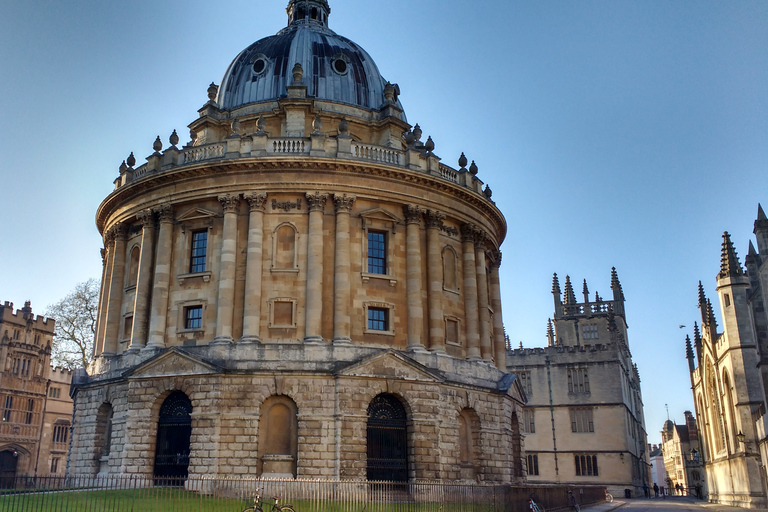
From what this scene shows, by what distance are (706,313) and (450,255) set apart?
2794 cm

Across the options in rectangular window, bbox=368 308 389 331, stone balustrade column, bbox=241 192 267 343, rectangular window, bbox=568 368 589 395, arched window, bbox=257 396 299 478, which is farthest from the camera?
rectangular window, bbox=568 368 589 395

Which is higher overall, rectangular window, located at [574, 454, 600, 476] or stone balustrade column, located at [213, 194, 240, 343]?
stone balustrade column, located at [213, 194, 240, 343]

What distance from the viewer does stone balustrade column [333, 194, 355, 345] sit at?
3238 cm

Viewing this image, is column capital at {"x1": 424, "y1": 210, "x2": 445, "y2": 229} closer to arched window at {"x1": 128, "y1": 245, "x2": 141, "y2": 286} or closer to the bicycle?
arched window at {"x1": 128, "y1": 245, "x2": 141, "y2": 286}

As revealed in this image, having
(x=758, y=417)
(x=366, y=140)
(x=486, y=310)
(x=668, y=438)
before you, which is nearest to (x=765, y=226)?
(x=758, y=417)

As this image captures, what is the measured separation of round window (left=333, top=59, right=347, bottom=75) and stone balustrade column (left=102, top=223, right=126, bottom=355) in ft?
50.4

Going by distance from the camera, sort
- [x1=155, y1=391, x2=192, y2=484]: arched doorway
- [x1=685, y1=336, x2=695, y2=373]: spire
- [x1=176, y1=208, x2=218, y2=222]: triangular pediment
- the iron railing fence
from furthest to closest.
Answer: [x1=685, y1=336, x2=695, y2=373]: spire → [x1=176, y1=208, x2=218, y2=222]: triangular pediment → [x1=155, y1=391, x2=192, y2=484]: arched doorway → the iron railing fence

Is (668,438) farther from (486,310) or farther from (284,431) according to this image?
(284,431)

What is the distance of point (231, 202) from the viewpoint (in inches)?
1336

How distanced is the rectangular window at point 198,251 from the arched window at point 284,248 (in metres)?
3.70

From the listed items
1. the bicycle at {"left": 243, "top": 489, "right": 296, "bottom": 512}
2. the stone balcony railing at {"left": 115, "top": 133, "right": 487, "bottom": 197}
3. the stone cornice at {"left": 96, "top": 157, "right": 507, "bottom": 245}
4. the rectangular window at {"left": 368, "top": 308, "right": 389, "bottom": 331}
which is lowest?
the bicycle at {"left": 243, "top": 489, "right": 296, "bottom": 512}

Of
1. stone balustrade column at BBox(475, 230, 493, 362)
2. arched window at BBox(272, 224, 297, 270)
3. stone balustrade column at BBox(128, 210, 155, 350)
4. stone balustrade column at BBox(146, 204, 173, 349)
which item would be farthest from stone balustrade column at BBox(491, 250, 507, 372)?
stone balustrade column at BBox(128, 210, 155, 350)

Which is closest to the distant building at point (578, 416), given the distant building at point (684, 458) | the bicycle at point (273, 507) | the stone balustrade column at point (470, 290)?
the stone balustrade column at point (470, 290)

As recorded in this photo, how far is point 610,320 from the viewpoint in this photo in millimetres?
72125
